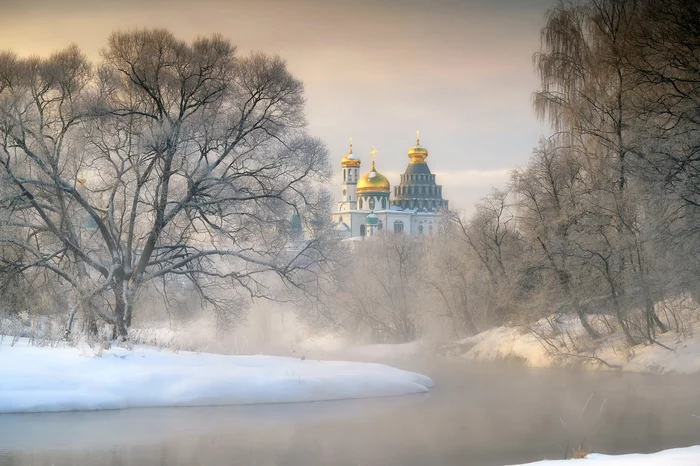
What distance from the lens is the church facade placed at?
148 metres

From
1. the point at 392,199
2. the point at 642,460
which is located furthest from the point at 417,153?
the point at 642,460

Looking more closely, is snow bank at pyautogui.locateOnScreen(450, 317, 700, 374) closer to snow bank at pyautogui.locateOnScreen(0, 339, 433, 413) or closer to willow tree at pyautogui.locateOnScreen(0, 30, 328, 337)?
snow bank at pyautogui.locateOnScreen(0, 339, 433, 413)

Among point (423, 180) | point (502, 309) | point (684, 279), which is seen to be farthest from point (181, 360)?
point (423, 180)

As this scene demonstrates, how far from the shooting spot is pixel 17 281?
70.4 ft

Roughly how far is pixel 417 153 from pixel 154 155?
13637cm

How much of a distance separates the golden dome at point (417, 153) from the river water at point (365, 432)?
138 meters

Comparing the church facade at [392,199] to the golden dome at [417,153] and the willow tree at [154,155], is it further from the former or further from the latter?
the willow tree at [154,155]

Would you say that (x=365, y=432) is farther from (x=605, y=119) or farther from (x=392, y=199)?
(x=392, y=199)

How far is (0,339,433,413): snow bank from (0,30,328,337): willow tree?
361 cm

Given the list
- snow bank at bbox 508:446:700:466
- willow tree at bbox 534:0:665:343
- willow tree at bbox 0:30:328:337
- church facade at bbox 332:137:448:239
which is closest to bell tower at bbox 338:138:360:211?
church facade at bbox 332:137:448:239

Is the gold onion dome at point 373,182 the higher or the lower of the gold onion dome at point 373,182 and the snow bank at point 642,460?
the higher

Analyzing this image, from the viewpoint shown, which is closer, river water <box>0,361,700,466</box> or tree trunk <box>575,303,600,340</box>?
river water <box>0,361,700,466</box>

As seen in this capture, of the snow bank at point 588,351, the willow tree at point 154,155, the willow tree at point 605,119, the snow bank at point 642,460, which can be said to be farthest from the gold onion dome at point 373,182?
the snow bank at point 642,460

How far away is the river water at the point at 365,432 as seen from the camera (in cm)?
1211
